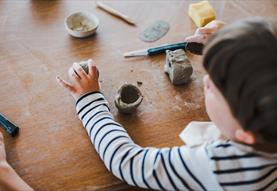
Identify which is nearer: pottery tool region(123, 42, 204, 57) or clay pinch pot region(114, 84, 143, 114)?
clay pinch pot region(114, 84, 143, 114)

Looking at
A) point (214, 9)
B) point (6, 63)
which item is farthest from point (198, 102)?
point (6, 63)

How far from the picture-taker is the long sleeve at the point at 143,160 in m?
0.68

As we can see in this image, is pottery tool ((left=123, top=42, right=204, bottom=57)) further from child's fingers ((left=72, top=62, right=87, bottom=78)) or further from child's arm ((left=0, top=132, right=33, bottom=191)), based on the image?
child's arm ((left=0, top=132, right=33, bottom=191))

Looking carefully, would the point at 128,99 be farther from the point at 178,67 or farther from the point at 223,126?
the point at 223,126

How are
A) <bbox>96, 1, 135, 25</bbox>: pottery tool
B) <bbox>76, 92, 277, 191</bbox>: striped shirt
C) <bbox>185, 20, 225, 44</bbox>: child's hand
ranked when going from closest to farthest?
1. <bbox>76, 92, 277, 191</bbox>: striped shirt
2. <bbox>185, 20, 225, 44</bbox>: child's hand
3. <bbox>96, 1, 135, 25</bbox>: pottery tool

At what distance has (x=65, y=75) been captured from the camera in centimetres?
88

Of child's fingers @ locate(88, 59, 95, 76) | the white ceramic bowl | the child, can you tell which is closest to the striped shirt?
the child

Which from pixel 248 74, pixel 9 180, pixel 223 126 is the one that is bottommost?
pixel 9 180

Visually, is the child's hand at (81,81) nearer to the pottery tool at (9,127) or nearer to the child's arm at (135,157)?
the child's arm at (135,157)

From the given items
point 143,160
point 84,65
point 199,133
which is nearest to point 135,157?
point 143,160

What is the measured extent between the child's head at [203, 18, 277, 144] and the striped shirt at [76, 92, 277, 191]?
6 cm

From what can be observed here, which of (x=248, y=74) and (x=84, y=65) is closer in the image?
(x=248, y=74)

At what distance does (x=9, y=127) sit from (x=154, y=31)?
15.4 inches

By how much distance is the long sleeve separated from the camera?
0.68m
